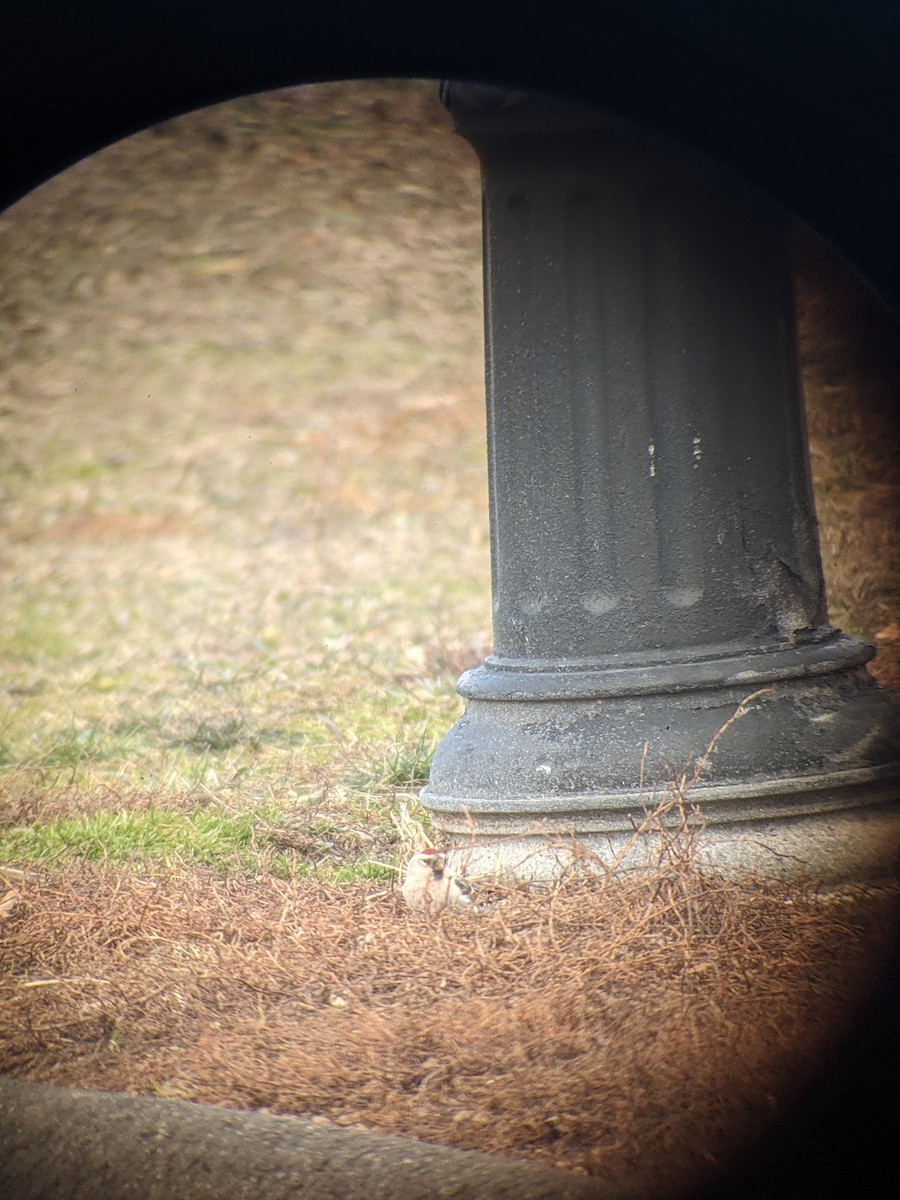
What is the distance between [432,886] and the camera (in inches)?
98.4

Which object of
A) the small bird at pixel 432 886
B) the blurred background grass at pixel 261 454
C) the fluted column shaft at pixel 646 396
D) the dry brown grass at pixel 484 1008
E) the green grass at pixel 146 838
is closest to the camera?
the dry brown grass at pixel 484 1008

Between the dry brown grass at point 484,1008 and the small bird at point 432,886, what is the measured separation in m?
0.05

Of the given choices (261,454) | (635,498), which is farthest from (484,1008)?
(261,454)

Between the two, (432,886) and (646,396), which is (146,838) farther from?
(646,396)

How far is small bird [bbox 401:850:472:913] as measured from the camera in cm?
247

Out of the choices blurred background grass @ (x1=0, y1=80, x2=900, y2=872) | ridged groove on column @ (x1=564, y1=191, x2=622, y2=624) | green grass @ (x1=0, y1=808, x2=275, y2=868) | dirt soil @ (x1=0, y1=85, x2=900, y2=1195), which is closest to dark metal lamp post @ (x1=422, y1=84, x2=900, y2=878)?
ridged groove on column @ (x1=564, y1=191, x2=622, y2=624)

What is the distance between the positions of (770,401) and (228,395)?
6771 mm

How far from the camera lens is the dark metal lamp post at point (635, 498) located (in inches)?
99.7

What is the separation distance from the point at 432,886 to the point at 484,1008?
0.52 meters

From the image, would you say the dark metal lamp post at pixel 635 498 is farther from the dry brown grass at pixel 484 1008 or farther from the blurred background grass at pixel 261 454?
the blurred background grass at pixel 261 454

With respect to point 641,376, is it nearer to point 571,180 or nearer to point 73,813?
point 571,180

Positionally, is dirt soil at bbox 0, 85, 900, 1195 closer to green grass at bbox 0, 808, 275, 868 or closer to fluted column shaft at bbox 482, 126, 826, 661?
green grass at bbox 0, 808, 275, 868

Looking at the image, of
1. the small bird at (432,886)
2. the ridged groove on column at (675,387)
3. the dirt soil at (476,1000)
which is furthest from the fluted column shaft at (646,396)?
the small bird at (432,886)

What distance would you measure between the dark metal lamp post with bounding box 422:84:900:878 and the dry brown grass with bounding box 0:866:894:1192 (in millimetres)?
303
